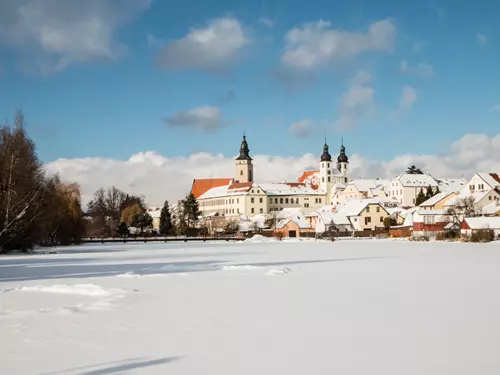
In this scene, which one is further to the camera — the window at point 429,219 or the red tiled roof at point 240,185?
the red tiled roof at point 240,185

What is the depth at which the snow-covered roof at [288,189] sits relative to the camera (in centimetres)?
15050

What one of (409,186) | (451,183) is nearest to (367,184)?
(409,186)

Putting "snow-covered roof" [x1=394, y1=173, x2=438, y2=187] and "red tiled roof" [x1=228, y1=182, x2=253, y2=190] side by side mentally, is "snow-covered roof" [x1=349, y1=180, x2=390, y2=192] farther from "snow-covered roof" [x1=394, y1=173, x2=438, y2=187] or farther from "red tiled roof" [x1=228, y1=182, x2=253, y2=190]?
"red tiled roof" [x1=228, y1=182, x2=253, y2=190]

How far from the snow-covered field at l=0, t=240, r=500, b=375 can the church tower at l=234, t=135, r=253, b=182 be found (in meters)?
146

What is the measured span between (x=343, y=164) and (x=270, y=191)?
77.2 ft

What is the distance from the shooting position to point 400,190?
128m

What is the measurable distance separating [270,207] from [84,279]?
130 metres

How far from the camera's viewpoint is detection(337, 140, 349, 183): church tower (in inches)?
6275

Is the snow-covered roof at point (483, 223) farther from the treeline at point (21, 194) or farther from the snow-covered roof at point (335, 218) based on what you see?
the treeline at point (21, 194)

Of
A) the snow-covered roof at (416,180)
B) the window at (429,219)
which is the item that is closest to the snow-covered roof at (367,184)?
the snow-covered roof at (416,180)

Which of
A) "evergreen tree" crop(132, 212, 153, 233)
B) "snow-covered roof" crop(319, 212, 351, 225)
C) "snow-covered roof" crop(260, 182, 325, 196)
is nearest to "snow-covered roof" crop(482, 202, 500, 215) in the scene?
"snow-covered roof" crop(319, 212, 351, 225)

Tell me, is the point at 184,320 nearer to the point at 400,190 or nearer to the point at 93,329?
the point at 93,329

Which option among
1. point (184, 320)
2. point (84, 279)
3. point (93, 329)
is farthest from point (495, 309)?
point (84, 279)

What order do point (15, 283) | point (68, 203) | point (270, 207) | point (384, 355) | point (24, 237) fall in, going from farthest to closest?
1. point (270, 207)
2. point (68, 203)
3. point (24, 237)
4. point (15, 283)
5. point (384, 355)
